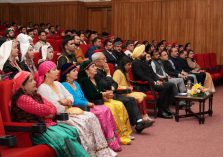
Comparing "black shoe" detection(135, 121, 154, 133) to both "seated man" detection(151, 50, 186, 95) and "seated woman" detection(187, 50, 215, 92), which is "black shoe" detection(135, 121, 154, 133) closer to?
"seated man" detection(151, 50, 186, 95)

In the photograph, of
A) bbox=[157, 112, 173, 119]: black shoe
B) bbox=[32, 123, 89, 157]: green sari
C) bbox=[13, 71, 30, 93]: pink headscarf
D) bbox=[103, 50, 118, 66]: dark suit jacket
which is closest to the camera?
bbox=[32, 123, 89, 157]: green sari

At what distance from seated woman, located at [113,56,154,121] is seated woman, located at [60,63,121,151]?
120cm

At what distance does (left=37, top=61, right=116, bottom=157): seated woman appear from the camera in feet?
13.0

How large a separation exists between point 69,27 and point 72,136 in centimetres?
1086

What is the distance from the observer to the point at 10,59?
14.7ft

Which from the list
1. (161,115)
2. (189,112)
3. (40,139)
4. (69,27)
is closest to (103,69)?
(161,115)

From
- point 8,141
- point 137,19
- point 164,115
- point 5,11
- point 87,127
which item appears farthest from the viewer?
point 5,11

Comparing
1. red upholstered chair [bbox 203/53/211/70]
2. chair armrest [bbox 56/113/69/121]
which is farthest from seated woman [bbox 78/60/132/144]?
red upholstered chair [bbox 203/53/211/70]

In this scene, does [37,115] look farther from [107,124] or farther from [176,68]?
[176,68]

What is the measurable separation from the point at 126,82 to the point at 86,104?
6.10 feet

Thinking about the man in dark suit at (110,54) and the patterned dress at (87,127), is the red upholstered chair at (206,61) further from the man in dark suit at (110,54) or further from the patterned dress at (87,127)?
the patterned dress at (87,127)

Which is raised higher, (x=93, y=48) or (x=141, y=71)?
(x=93, y=48)

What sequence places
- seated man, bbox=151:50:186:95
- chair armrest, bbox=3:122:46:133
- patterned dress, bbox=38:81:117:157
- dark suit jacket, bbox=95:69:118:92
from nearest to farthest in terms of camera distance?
1. chair armrest, bbox=3:122:46:133
2. patterned dress, bbox=38:81:117:157
3. dark suit jacket, bbox=95:69:118:92
4. seated man, bbox=151:50:186:95

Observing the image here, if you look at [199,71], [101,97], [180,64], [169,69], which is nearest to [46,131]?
[101,97]
